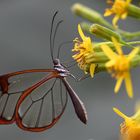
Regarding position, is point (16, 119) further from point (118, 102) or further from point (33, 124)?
point (118, 102)

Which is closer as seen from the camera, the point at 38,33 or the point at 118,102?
the point at 118,102

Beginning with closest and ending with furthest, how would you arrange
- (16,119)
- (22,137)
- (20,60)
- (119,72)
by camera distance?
(119,72), (16,119), (22,137), (20,60)

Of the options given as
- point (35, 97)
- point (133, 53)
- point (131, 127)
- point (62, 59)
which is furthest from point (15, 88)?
point (62, 59)

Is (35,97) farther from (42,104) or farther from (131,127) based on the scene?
(131,127)

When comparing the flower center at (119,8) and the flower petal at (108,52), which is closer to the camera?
the flower petal at (108,52)

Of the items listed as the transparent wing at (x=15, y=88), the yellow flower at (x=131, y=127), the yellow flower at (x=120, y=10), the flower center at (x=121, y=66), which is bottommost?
the yellow flower at (x=131, y=127)

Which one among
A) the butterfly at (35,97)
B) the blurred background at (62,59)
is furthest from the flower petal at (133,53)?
the blurred background at (62,59)

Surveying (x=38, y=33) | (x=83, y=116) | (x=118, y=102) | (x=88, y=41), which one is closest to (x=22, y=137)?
(x=118, y=102)

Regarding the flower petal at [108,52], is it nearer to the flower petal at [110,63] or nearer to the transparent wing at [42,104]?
the flower petal at [110,63]
